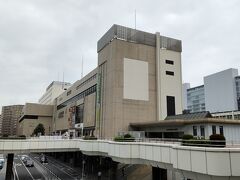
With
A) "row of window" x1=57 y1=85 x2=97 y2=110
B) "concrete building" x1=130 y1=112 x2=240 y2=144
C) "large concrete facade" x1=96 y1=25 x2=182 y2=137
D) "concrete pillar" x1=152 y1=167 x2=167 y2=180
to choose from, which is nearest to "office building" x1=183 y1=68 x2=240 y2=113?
"large concrete facade" x1=96 y1=25 x2=182 y2=137

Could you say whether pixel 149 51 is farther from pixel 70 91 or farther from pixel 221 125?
pixel 70 91

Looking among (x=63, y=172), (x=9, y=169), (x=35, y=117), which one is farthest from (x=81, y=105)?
(x=35, y=117)

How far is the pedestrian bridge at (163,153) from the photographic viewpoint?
18.7 metres

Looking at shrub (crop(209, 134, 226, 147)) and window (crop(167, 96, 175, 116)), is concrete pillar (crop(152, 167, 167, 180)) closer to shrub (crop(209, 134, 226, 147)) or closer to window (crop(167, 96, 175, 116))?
shrub (crop(209, 134, 226, 147))

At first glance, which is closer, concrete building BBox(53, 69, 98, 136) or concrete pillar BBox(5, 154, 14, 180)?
concrete pillar BBox(5, 154, 14, 180)

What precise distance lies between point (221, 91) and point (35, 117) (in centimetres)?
11179

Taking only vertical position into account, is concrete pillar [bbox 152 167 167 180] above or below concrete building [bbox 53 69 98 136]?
below

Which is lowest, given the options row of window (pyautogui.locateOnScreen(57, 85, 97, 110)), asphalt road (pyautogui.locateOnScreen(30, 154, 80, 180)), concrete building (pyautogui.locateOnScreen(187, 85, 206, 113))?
asphalt road (pyautogui.locateOnScreen(30, 154, 80, 180))

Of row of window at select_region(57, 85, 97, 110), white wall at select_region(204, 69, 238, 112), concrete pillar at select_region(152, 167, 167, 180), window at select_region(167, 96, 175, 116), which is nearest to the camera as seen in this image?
concrete pillar at select_region(152, 167, 167, 180)

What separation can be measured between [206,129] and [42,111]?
124817 millimetres

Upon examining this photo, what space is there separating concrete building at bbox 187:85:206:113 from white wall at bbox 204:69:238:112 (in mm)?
7302

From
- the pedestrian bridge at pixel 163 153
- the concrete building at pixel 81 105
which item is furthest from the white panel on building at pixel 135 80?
the pedestrian bridge at pixel 163 153

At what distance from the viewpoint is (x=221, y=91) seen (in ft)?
502

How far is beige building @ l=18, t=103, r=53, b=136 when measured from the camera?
148750 mm
